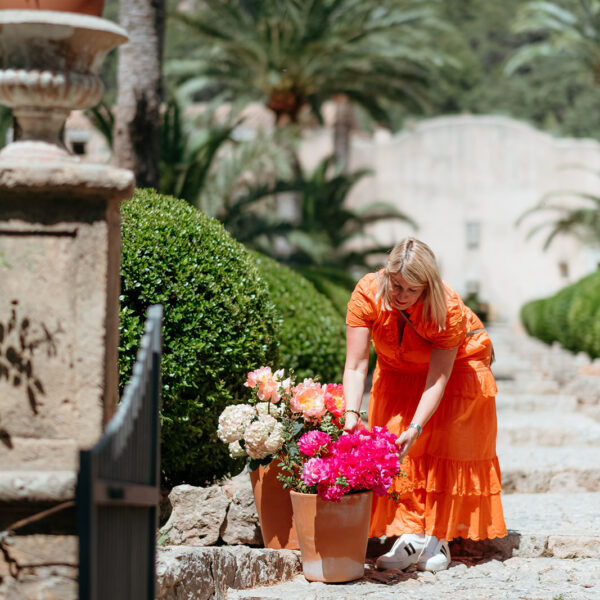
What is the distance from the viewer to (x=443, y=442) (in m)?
4.44

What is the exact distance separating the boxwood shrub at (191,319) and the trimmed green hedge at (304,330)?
7.51 ft

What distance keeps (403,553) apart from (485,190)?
104ft

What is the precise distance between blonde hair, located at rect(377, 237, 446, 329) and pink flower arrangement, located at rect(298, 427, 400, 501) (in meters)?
0.59

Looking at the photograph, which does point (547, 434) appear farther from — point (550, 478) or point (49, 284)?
point (49, 284)

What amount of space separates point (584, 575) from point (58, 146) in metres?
3.03

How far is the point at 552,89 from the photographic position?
46000 millimetres

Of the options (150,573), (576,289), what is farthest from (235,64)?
(150,573)

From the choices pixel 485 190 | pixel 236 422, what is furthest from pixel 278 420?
pixel 485 190

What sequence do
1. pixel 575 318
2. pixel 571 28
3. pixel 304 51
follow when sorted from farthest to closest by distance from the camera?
pixel 571 28 < pixel 304 51 < pixel 575 318

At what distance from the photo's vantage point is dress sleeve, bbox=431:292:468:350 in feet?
13.6

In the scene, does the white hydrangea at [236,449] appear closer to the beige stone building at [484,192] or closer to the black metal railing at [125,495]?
the black metal railing at [125,495]

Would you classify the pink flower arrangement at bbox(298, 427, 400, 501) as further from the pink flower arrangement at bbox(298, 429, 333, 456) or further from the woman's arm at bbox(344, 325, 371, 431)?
the woman's arm at bbox(344, 325, 371, 431)

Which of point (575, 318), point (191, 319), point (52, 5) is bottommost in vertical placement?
point (575, 318)

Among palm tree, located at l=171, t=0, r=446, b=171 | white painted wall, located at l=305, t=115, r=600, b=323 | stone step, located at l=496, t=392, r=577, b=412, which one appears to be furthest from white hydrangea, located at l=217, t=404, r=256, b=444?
white painted wall, located at l=305, t=115, r=600, b=323
